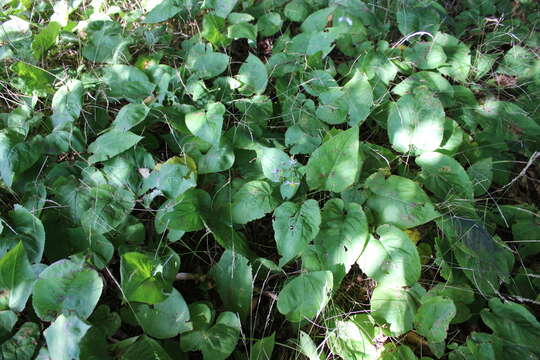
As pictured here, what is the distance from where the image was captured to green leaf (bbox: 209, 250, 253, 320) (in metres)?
1.42

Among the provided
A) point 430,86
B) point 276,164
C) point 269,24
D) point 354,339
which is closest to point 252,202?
point 276,164

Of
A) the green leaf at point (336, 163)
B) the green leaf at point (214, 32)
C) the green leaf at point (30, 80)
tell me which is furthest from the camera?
the green leaf at point (214, 32)

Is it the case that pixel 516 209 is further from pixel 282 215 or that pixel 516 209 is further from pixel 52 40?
pixel 52 40

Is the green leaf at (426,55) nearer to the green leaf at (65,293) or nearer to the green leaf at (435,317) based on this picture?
the green leaf at (435,317)

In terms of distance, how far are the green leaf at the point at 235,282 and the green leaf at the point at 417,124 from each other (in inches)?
32.2

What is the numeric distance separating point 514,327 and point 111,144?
161cm

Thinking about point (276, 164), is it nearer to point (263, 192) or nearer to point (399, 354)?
point (263, 192)

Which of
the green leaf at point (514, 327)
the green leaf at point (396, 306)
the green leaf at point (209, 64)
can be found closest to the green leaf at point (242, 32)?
the green leaf at point (209, 64)

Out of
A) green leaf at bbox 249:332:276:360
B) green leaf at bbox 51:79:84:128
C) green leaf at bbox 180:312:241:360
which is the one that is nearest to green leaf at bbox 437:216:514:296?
green leaf at bbox 249:332:276:360

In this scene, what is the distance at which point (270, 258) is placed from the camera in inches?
64.0

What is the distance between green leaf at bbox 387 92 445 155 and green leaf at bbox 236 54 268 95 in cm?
61

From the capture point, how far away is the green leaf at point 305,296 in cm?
135

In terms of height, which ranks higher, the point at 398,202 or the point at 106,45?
the point at 106,45

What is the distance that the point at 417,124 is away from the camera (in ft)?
5.62
